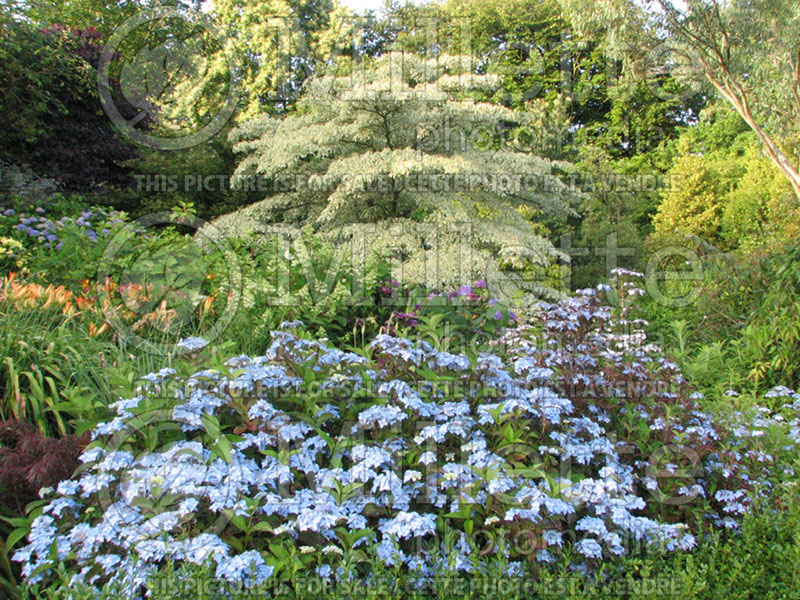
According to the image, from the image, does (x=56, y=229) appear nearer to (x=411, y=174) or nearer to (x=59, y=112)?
(x=411, y=174)

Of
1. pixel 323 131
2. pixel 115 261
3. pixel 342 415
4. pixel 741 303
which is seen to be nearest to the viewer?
pixel 342 415

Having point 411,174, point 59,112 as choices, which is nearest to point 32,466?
point 411,174

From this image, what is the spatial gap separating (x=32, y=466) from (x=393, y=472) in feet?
3.72

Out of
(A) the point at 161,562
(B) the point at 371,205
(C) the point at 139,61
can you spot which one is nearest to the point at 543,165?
(B) the point at 371,205

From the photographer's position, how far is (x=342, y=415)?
2.34 m

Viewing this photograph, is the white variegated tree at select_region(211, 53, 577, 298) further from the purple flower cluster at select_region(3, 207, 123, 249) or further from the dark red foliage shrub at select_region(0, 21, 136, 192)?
the dark red foliage shrub at select_region(0, 21, 136, 192)

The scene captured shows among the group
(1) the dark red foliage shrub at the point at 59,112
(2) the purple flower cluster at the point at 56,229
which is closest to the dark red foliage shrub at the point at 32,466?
(2) the purple flower cluster at the point at 56,229

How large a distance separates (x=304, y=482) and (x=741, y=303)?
4507 mm

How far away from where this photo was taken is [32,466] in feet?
6.20

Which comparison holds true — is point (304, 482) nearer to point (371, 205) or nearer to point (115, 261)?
point (115, 261)

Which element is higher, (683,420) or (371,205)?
(371,205)

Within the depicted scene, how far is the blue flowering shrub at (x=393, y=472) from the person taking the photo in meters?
1.65

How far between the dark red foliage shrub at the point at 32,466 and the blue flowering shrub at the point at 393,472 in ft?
0.29

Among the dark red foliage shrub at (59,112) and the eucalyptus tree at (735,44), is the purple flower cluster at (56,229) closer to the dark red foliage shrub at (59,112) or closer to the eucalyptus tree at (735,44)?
the dark red foliage shrub at (59,112)
